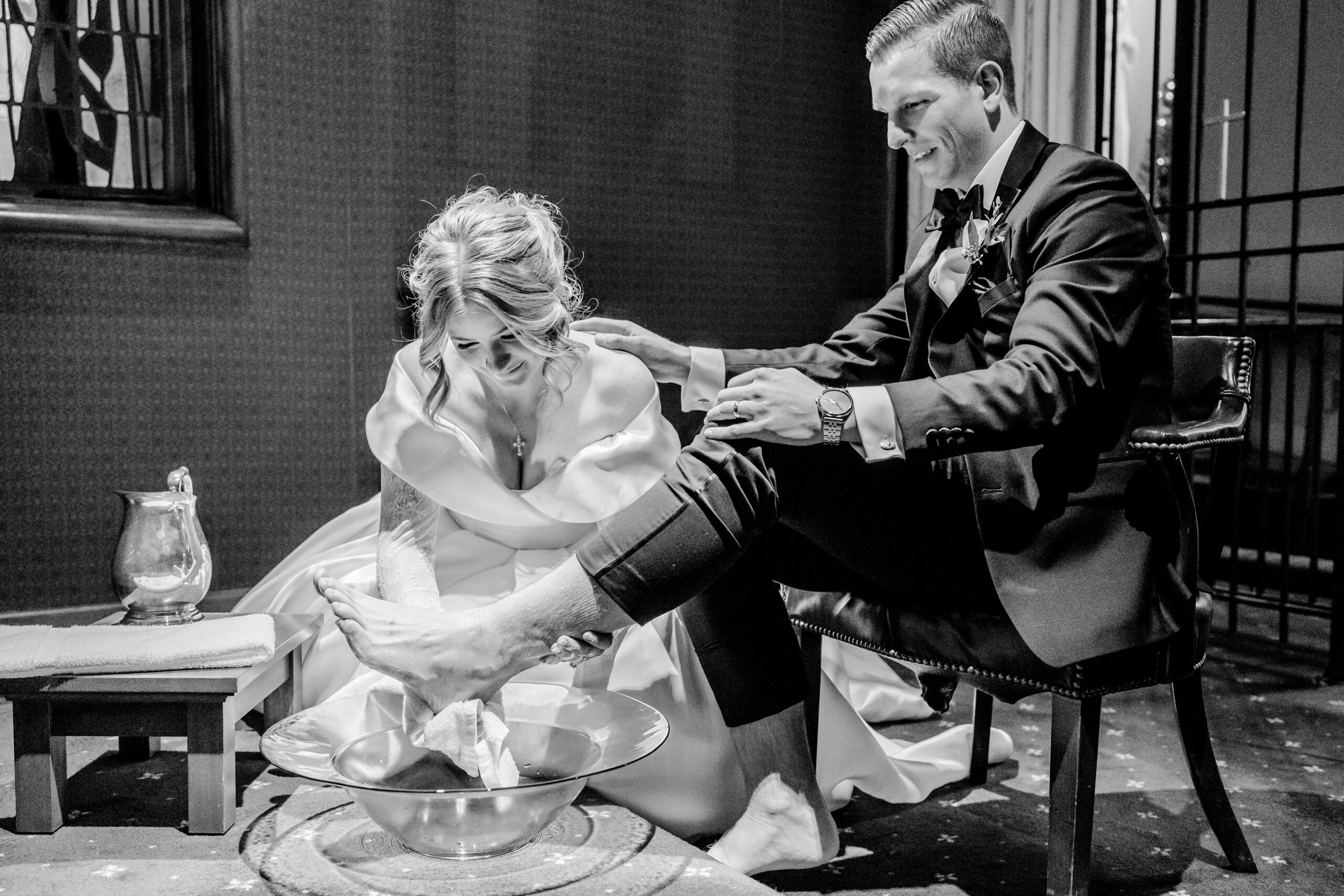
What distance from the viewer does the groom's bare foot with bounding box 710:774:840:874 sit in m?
1.62

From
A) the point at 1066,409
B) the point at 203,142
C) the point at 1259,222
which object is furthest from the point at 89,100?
the point at 1259,222

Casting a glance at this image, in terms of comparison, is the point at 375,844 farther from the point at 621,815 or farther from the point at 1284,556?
the point at 1284,556

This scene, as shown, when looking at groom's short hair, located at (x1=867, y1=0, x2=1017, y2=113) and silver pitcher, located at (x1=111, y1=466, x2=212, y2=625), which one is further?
silver pitcher, located at (x1=111, y1=466, x2=212, y2=625)

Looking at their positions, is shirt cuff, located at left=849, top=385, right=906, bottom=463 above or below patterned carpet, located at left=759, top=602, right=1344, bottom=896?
above

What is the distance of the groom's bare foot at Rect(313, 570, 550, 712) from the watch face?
43 cm

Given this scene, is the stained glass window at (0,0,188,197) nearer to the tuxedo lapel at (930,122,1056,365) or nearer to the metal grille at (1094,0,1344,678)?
the tuxedo lapel at (930,122,1056,365)

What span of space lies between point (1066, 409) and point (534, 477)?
38.5 inches

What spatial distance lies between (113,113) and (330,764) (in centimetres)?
258

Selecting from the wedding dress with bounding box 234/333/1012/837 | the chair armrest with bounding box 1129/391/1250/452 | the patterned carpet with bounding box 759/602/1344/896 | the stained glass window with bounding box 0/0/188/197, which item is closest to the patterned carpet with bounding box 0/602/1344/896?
the patterned carpet with bounding box 759/602/1344/896

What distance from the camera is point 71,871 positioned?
5.49ft

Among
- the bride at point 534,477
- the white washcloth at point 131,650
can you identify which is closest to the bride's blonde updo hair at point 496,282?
the bride at point 534,477

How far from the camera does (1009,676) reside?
1.54m

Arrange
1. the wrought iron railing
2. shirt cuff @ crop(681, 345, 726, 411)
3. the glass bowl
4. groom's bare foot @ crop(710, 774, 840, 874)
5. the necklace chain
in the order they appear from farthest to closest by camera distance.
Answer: the wrought iron railing, the necklace chain, shirt cuff @ crop(681, 345, 726, 411), groom's bare foot @ crop(710, 774, 840, 874), the glass bowl

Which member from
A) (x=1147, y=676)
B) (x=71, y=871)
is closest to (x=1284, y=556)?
(x=1147, y=676)
